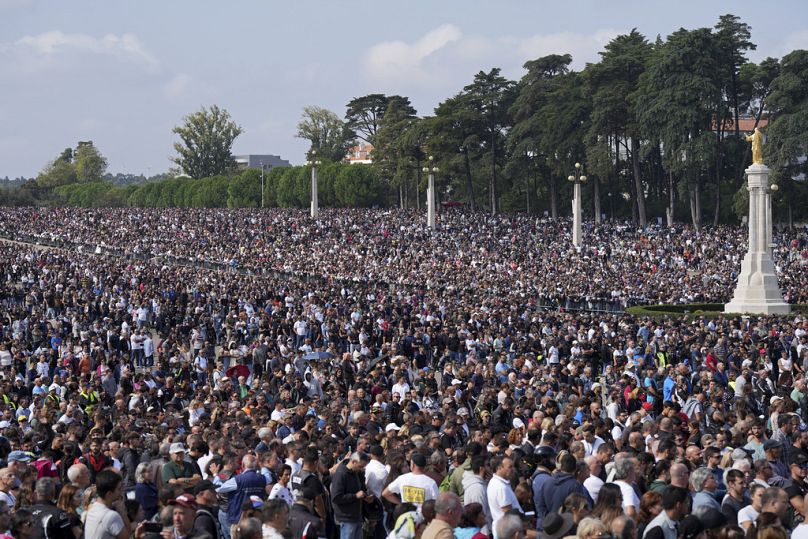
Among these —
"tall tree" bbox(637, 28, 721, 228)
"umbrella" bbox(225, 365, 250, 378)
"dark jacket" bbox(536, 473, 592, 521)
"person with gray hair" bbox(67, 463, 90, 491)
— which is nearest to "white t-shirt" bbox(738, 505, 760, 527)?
"dark jacket" bbox(536, 473, 592, 521)

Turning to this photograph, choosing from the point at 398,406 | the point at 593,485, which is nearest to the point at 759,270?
the point at 398,406

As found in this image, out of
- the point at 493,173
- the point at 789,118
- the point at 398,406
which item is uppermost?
the point at 789,118

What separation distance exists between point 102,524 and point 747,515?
4.32m

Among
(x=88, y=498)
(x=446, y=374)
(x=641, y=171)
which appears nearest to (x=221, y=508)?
(x=88, y=498)

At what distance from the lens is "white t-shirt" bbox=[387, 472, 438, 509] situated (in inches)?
368

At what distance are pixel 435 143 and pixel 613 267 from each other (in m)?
29.5

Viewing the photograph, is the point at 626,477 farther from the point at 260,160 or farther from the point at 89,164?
the point at 260,160

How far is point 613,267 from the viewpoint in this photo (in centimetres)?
4638

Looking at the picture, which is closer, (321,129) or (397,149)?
(397,149)

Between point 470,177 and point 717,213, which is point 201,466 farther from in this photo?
point 470,177

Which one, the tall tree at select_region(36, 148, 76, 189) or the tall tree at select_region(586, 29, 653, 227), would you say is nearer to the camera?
the tall tree at select_region(586, 29, 653, 227)

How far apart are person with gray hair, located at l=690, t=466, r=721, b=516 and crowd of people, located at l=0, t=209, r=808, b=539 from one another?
0.10ft

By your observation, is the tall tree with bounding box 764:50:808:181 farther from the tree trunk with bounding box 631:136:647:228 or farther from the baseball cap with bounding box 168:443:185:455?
the baseball cap with bounding box 168:443:185:455

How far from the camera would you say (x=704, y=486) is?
912 centimetres
